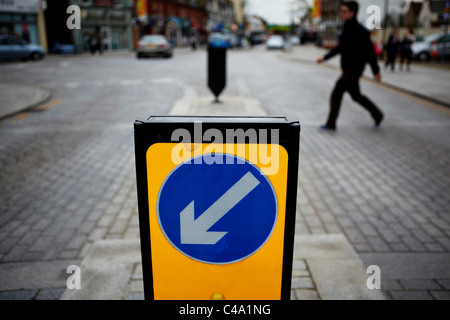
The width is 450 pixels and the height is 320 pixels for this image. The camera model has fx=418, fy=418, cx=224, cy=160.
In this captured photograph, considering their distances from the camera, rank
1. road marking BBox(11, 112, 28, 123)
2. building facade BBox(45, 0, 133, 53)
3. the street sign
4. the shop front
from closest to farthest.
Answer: the street sign
road marking BBox(11, 112, 28, 123)
the shop front
building facade BBox(45, 0, 133, 53)

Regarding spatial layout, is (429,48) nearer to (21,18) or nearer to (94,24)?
(94,24)

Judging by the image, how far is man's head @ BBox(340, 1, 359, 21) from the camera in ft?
21.9

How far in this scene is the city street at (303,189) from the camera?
3098mm

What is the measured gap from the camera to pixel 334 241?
3416mm

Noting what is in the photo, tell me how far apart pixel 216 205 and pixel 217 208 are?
1 centimetres

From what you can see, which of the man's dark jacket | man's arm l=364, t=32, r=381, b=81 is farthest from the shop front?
man's arm l=364, t=32, r=381, b=81

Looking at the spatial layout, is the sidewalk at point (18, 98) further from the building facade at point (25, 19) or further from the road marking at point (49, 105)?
the building facade at point (25, 19)

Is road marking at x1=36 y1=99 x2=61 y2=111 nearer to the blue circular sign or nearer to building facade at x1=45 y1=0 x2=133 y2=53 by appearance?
the blue circular sign

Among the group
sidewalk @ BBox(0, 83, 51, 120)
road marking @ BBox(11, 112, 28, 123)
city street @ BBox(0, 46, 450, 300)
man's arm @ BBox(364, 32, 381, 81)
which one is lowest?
city street @ BBox(0, 46, 450, 300)

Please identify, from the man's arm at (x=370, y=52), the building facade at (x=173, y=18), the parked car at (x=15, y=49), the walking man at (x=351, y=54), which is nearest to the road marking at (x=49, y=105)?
the walking man at (x=351, y=54)

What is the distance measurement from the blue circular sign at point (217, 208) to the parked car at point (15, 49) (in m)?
26.1

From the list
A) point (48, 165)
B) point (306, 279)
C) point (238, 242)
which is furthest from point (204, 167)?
point (48, 165)
